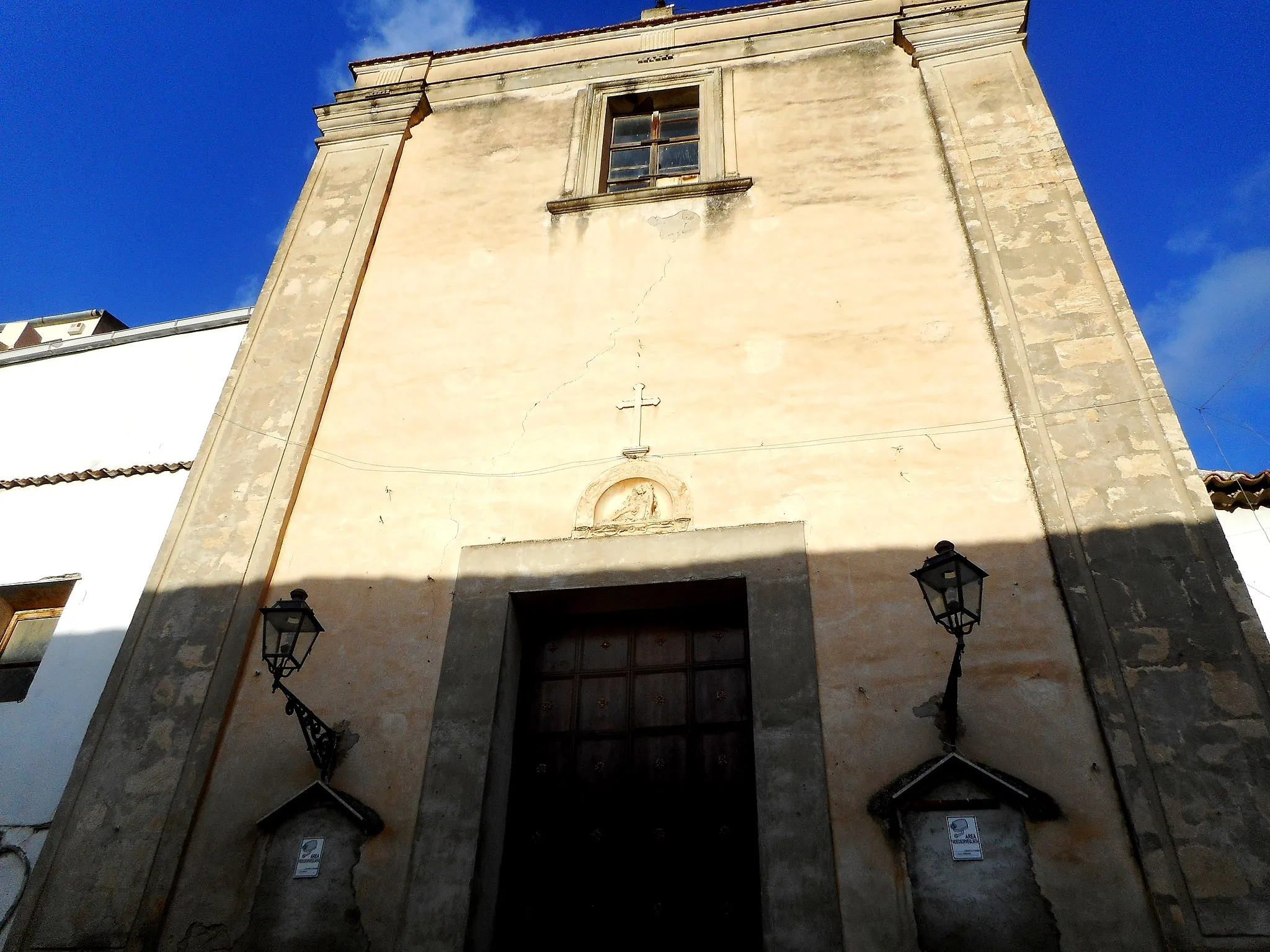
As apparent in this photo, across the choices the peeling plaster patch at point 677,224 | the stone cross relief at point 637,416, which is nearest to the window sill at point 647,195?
the peeling plaster patch at point 677,224

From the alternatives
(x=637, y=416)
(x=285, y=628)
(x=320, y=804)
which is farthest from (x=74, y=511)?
(x=637, y=416)

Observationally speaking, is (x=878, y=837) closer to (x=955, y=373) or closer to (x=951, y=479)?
(x=951, y=479)

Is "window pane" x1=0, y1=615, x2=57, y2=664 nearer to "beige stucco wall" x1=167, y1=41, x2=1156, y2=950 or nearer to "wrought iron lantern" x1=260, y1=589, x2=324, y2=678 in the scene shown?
"beige stucco wall" x1=167, y1=41, x2=1156, y2=950

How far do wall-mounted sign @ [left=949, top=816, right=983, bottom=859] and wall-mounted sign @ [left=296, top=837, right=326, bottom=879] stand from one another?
3.00m

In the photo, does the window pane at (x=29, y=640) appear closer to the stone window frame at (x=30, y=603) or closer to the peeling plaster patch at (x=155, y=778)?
the stone window frame at (x=30, y=603)

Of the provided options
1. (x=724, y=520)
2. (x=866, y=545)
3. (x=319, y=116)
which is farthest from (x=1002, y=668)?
(x=319, y=116)

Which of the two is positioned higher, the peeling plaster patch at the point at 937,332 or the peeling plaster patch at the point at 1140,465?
the peeling plaster patch at the point at 937,332

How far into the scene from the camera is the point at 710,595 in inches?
219

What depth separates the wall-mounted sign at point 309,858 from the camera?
480cm

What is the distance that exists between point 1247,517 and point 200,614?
6800 mm

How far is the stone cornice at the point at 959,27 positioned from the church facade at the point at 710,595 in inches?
4.3

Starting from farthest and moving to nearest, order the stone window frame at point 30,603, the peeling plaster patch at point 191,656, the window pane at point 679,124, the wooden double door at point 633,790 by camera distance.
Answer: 1. the window pane at point 679,124
2. the stone window frame at point 30,603
3. the peeling plaster patch at point 191,656
4. the wooden double door at point 633,790

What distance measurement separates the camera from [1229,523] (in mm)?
6715

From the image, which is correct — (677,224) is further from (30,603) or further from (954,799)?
(30,603)
